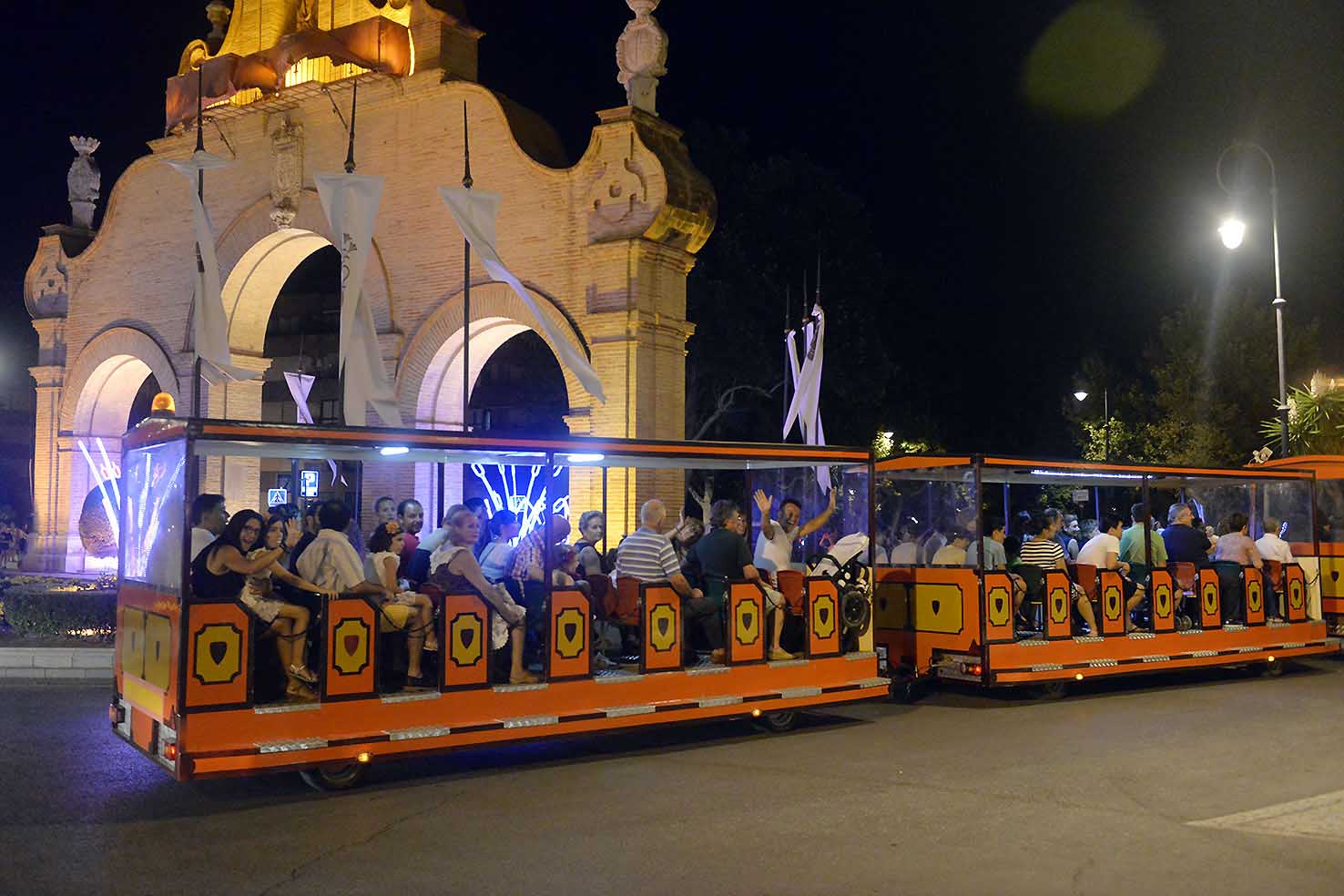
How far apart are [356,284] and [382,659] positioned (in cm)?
765

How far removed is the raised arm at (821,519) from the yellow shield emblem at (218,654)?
5554mm

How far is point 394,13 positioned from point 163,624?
49.1 ft

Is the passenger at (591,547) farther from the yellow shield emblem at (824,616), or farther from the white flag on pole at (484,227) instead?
the white flag on pole at (484,227)

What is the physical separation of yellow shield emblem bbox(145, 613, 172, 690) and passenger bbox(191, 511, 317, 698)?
31cm

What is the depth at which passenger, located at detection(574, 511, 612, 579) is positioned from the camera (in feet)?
35.9

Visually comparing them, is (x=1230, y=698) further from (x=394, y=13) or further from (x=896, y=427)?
(x=896, y=427)

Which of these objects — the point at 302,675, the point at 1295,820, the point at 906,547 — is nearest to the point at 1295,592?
the point at 906,547

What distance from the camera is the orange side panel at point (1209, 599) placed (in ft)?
44.1

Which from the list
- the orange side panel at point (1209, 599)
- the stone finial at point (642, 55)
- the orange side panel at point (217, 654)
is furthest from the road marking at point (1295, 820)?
the stone finial at point (642, 55)

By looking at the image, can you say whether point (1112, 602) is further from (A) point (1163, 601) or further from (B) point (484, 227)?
(B) point (484, 227)

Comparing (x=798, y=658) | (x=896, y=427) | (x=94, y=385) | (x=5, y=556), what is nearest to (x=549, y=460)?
(x=798, y=658)

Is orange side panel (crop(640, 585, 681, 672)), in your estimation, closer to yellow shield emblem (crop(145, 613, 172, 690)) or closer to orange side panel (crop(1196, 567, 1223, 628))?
yellow shield emblem (crop(145, 613, 172, 690))

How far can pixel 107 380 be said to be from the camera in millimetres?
24578

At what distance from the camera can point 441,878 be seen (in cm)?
596
